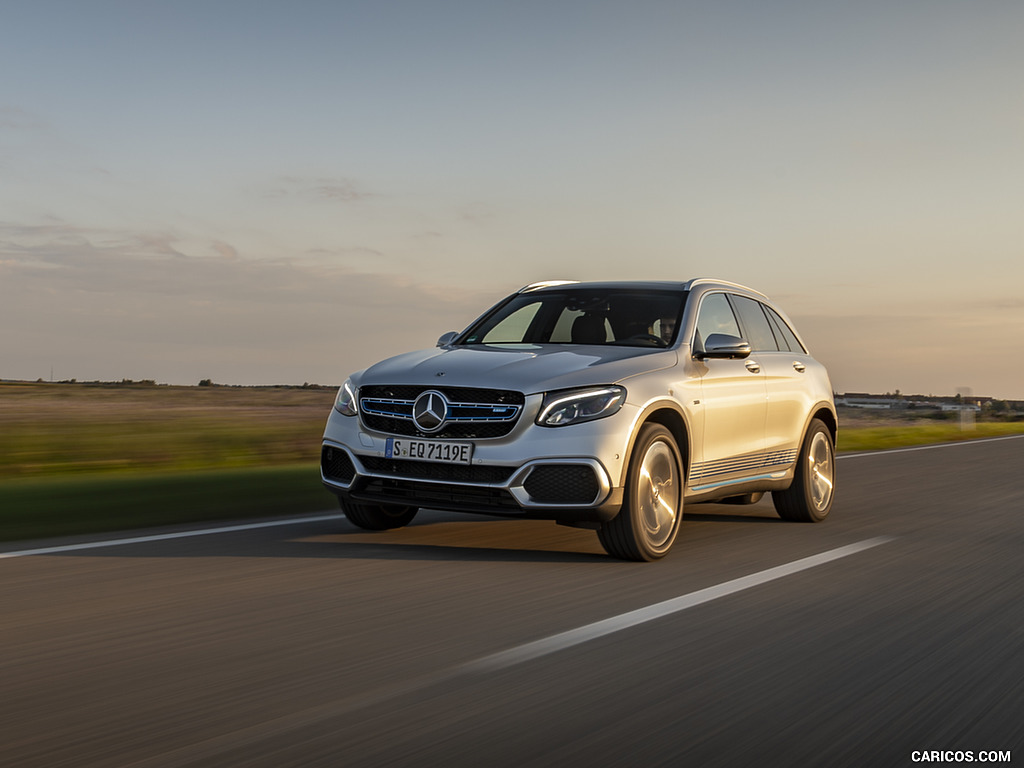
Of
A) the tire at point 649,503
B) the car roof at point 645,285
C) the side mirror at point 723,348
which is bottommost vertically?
the tire at point 649,503

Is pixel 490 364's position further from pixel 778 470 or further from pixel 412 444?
pixel 778 470

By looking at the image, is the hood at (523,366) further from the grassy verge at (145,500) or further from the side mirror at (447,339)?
the grassy verge at (145,500)

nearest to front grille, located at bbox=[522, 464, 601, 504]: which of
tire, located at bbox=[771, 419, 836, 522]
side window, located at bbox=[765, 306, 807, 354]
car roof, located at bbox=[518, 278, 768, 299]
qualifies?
car roof, located at bbox=[518, 278, 768, 299]

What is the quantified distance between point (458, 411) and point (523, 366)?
505 mm

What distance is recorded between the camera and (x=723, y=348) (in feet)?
26.1

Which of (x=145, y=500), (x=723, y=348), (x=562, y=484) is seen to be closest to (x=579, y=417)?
(x=562, y=484)

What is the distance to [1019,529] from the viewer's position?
30.4 ft

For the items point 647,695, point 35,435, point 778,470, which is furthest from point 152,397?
point 647,695

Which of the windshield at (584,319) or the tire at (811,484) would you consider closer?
the windshield at (584,319)

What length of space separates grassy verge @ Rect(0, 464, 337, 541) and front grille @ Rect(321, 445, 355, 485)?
6.05ft

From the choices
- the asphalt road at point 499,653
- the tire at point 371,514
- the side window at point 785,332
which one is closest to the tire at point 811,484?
the side window at point 785,332

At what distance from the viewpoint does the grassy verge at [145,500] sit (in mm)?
8688

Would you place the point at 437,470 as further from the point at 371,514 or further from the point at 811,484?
the point at 811,484

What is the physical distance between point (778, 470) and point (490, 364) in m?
3.00
